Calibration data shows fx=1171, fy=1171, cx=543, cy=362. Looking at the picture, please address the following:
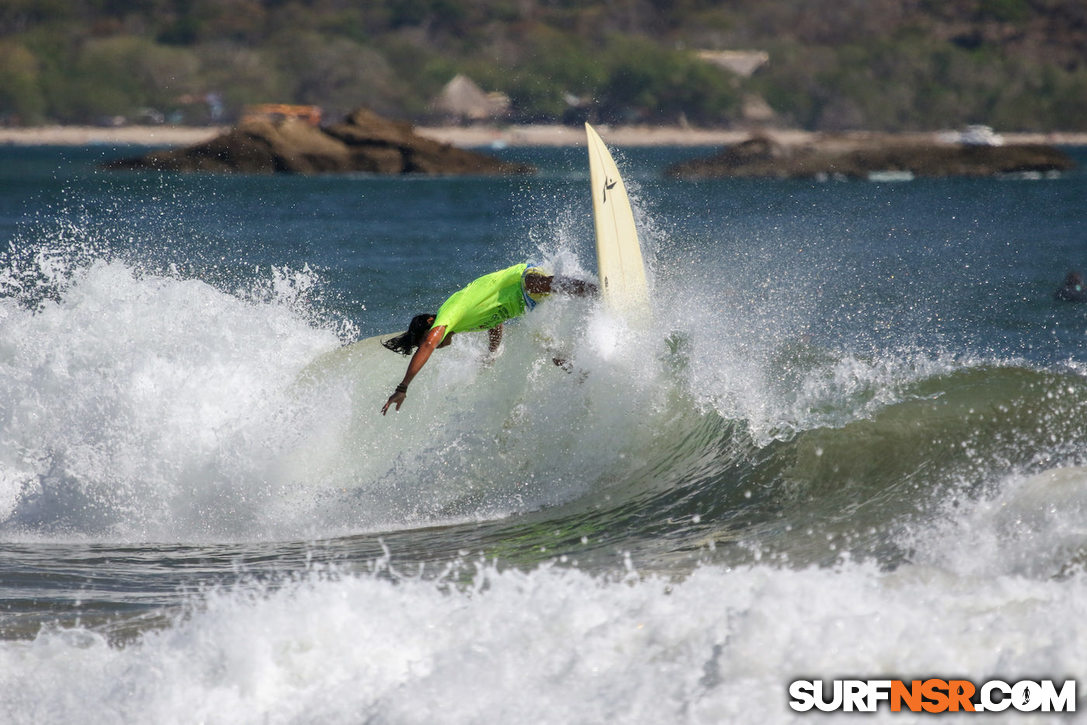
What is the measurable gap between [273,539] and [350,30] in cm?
10385

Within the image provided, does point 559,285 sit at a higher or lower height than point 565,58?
lower

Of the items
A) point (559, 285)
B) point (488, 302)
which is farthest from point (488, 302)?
point (559, 285)

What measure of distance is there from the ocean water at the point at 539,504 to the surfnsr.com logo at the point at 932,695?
0.05m

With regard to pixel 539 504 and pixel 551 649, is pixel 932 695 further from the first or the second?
pixel 539 504

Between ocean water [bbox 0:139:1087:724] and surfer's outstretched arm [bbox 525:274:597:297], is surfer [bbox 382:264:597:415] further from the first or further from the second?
ocean water [bbox 0:139:1087:724]

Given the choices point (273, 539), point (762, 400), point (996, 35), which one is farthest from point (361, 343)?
point (996, 35)

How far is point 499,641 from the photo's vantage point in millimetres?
4312

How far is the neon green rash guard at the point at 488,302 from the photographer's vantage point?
7.02 meters

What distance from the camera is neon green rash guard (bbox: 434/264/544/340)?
7.02 m

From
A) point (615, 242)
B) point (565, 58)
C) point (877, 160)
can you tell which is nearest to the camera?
point (615, 242)

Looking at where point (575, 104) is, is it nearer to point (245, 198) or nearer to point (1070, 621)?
point (245, 198)

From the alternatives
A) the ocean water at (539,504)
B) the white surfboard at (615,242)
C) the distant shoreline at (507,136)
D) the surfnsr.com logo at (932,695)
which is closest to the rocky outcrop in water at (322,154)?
the distant shoreline at (507,136)

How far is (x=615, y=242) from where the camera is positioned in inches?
309

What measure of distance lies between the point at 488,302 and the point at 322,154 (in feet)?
157
